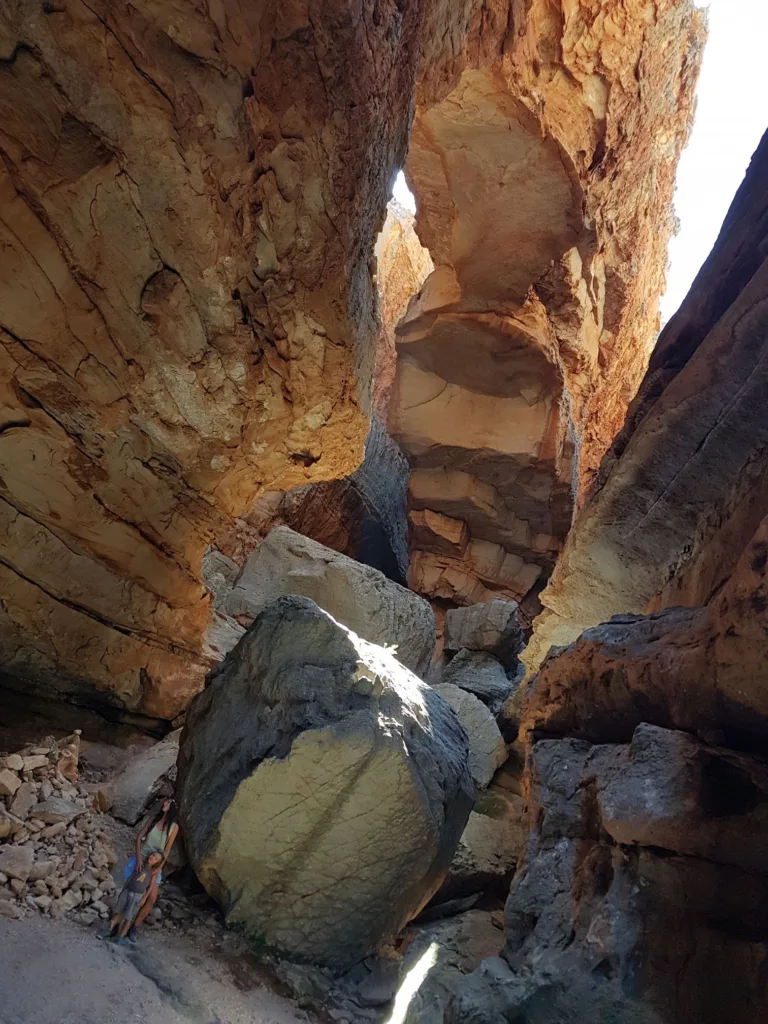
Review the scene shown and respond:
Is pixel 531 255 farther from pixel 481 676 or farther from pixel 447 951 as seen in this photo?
pixel 447 951

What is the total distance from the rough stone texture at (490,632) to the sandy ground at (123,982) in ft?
24.6

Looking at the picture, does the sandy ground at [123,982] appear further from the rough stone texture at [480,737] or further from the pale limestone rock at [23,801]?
the rough stone texture at [480,737]

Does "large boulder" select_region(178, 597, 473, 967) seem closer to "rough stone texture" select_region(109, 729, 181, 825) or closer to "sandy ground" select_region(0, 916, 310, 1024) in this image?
"sandy ground" select_region(0, 916, 310, 1024)

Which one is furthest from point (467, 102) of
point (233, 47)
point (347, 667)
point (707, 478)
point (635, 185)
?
point (347, 667)

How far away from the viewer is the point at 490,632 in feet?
36.9

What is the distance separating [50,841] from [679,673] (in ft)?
13.3

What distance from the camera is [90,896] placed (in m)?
4.02

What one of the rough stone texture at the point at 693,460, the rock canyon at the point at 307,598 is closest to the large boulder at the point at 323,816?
the rock canyon at the point at 307,598

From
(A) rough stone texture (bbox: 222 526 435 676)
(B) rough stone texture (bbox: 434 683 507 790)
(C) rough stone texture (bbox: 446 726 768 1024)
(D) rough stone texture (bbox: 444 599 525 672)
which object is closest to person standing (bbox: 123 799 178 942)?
(C) rough stone texture (bbox: 446 726 768 1024)

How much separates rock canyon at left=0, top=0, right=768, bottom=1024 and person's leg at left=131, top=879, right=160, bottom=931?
1.08 feet

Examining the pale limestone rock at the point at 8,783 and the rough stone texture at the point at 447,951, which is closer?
→ the rough stone texture at the point at 447,951

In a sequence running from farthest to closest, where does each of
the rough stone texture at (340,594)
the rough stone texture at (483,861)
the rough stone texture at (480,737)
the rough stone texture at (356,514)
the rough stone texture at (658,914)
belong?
the rough stone texture at (356,514) → the rough stone texture at (340,594) → the rough stone texture at (480,737) → the rough stone texture at (483,861) → the rough stone texture at (658,914)

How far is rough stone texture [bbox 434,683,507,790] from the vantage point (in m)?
7.73

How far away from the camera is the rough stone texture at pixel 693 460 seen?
4.49 m
